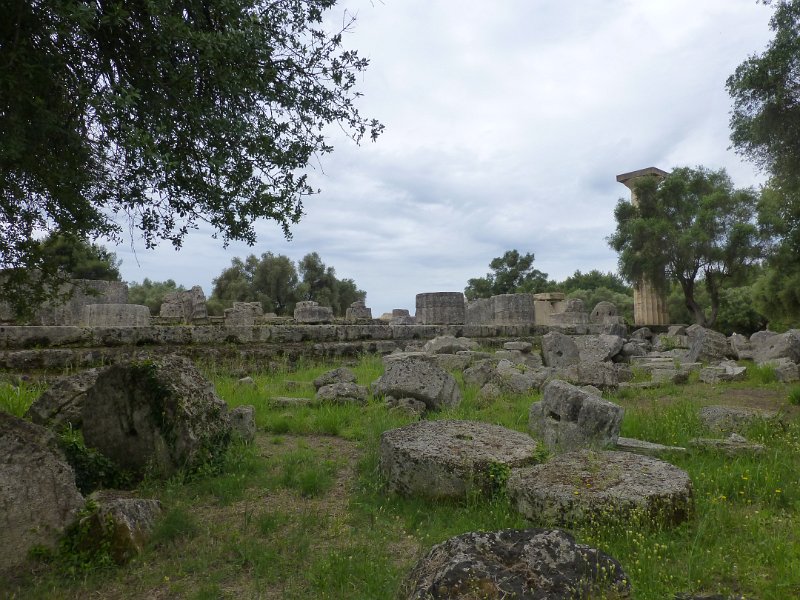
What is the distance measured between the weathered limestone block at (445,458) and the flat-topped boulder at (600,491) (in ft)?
0.95

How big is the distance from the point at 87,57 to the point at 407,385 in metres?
4.71

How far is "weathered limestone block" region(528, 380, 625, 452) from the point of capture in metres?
5.06

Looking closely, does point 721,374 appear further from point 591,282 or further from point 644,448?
point 591,282

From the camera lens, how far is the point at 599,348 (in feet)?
44.0

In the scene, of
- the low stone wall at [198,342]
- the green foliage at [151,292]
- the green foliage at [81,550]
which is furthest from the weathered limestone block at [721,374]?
the green foliage at [151,292]

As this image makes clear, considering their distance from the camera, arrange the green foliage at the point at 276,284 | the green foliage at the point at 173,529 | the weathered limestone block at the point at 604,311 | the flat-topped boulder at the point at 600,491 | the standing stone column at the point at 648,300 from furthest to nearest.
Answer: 1. the green foliage at the point at 276,284
2. the standing stone column at the point at 648,300
3. the weathered limestone block at the point at 604,311
4. the green foliage at the point at 173,529
5. the flat-topped boulder at the point at 600,491

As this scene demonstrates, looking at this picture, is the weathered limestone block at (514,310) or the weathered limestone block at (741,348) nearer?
the weathered limestone block at (741,348)

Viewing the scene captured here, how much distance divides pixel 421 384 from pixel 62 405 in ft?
12.7

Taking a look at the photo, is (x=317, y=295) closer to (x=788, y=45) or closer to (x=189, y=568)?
(x=788, y=45)

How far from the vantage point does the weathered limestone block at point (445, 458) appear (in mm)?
4141

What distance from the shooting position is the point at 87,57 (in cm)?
430

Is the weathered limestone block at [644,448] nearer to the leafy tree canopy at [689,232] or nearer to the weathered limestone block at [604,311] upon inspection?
the weathered limestone block at [604,311]

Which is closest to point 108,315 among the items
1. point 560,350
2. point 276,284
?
point 560,350

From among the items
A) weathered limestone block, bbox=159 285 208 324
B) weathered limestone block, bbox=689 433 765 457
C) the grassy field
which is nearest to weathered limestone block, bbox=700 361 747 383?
the grassy field
